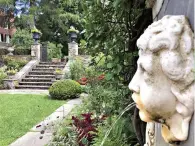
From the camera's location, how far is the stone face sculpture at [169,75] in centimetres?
89

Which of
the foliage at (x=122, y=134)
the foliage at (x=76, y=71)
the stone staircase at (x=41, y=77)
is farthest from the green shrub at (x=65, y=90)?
the foliage at (x=122, y=134)

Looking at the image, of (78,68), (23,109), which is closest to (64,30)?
(78,68)

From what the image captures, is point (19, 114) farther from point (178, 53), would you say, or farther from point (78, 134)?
point (178, 53)

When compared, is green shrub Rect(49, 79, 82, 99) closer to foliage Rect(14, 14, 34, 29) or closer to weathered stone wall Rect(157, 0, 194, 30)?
weathered stone wall Rect(157, 0, 194, 30)

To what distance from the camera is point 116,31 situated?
2.32m

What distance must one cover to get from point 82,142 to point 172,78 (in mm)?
2463

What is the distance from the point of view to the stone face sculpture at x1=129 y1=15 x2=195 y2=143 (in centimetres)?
89

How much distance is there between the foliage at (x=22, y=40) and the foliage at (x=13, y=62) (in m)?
1.84

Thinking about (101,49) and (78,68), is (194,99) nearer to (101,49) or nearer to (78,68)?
(101,49)

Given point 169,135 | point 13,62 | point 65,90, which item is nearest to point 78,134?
point 169,135

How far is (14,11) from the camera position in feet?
67.4

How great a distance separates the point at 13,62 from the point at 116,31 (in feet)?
48.7

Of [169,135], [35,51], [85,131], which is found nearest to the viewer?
[169,135]

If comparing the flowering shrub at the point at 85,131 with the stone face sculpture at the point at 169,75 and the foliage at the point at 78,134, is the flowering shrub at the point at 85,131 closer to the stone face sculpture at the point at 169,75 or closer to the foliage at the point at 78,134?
the foliage at the point at 78,134
